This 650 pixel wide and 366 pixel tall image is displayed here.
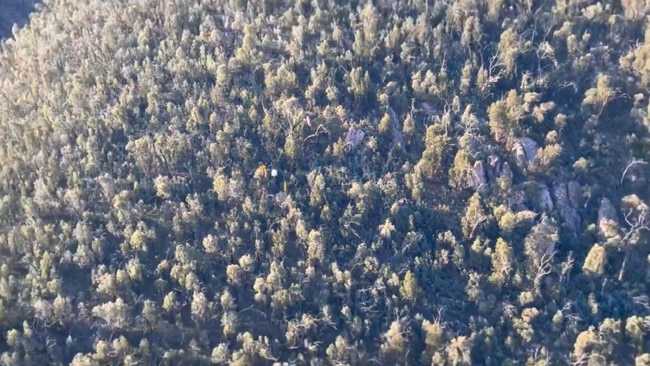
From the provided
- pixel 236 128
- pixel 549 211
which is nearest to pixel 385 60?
pixel 236 128

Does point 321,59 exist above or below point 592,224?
above

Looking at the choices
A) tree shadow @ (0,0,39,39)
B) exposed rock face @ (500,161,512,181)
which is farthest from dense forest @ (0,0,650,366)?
tree shadow @ (0,0,39,39)

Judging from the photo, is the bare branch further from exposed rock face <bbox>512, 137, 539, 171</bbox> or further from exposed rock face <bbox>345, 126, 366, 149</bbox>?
exposed rock face <bbox>345, 126, 366, 149</bbox>

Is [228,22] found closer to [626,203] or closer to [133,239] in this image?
[133,239]

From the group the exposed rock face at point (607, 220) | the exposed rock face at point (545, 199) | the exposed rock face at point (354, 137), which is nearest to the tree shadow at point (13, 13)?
the exposed rock face at point (354, 137)

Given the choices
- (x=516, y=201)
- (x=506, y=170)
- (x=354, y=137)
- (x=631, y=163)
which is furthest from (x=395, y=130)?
(x=631, y=163)

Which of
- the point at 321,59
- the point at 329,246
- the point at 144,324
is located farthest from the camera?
the point at 321,59

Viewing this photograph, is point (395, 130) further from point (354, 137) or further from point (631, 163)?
point (631, 163)
